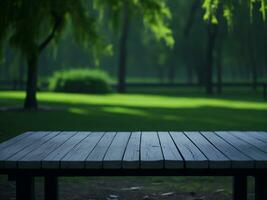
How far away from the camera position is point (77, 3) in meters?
20.7

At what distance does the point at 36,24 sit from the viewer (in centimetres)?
1947

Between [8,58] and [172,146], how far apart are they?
76039 mm

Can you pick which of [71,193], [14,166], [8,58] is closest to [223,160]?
[14,166]

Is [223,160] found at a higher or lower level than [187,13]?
lower

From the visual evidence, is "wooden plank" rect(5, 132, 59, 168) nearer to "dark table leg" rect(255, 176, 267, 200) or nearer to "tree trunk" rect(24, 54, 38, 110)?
"dark table leg" rect(255, 176, 267, 200)

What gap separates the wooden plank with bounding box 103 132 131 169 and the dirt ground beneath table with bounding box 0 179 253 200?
1.29m

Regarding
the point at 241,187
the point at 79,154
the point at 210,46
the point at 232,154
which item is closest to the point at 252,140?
the point at 241,187

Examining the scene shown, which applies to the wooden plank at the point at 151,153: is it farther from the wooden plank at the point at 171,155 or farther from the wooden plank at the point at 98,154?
the wooden plank at the point at 98,154

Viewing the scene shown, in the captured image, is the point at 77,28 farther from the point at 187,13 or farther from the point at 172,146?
the point at 187,13

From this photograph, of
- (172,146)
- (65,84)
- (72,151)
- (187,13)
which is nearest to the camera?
(72,151)

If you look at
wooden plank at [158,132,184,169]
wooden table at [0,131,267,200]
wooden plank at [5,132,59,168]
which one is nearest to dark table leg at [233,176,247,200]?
wooden table at [0,131,267,200]

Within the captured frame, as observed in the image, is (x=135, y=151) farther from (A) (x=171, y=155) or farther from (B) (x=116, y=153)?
(A) (x=171, y=155)

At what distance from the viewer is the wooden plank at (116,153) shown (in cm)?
470

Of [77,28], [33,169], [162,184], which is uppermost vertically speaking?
[77,28]
